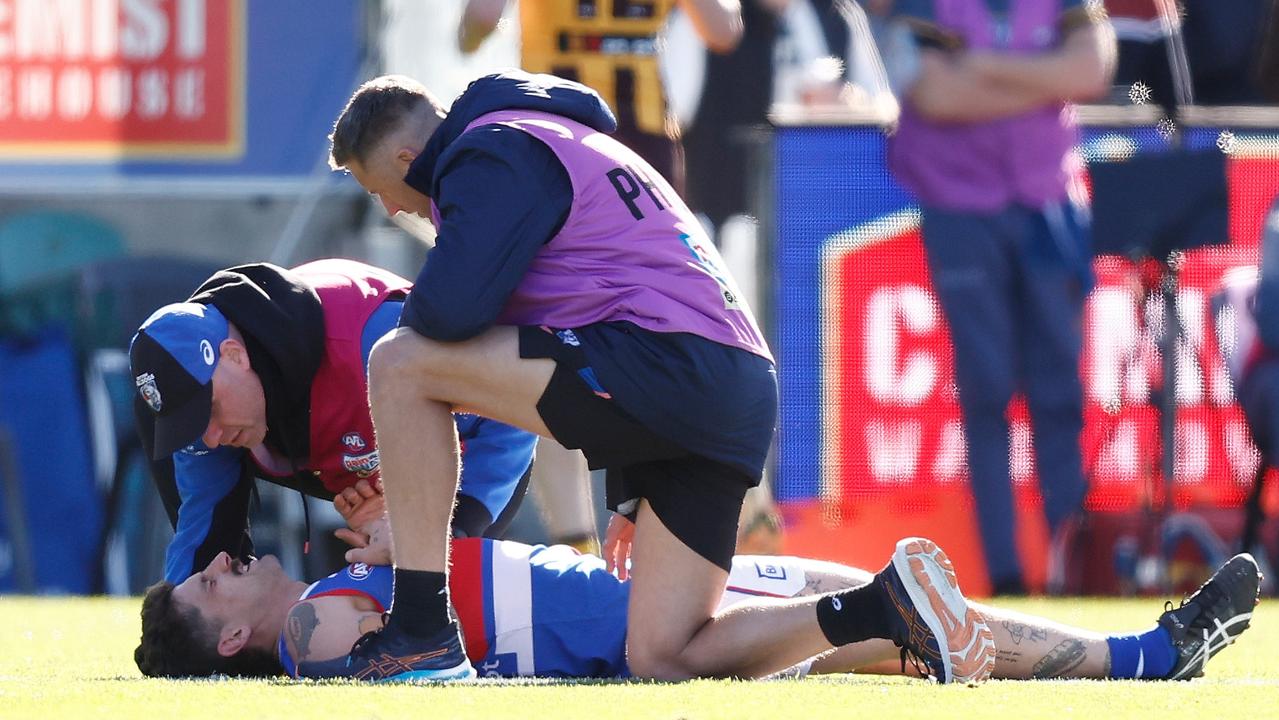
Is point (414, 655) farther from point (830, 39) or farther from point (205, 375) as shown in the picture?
point (830, 39)

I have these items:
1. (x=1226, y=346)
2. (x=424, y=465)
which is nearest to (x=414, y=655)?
(x=424, y=465)

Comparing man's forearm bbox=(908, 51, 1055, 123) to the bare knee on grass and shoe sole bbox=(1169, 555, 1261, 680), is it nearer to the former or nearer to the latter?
shoe sole bbox=(1169, 555, 1261, 680)

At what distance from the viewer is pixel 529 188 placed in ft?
13.9

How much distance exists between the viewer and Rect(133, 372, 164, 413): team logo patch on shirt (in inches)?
182

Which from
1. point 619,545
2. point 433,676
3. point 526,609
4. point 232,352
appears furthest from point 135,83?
point 433,676

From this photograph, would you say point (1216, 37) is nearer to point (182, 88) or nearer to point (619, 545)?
point (182, 88)

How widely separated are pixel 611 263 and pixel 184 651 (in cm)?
130

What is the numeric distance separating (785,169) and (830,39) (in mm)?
1161

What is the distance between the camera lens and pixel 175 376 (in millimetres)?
4621

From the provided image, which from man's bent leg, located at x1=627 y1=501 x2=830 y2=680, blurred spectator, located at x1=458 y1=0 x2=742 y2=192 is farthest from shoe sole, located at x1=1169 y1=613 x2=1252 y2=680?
blurred spectator, located at x1=458 y1=0 x2=742 y2=192

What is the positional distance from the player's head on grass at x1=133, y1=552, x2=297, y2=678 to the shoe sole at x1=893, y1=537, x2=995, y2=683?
1.41 m

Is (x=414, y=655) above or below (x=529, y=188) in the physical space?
below

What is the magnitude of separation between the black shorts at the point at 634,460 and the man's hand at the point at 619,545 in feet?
0.37

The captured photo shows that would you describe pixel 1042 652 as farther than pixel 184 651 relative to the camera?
No
